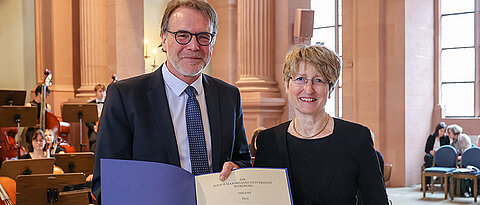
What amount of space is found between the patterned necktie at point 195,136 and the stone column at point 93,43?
9595 millimetres

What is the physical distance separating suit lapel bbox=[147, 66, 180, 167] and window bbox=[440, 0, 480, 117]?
46.2 feet

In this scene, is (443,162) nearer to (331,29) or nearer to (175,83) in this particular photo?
(331,29)

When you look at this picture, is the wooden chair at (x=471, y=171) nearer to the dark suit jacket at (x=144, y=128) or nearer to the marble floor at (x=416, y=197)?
the marble floor at (x=416, y=197)

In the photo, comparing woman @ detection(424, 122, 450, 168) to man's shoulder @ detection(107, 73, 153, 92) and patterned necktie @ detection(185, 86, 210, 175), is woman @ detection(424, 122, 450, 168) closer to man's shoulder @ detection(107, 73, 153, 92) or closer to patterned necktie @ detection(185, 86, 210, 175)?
patterned necktie @ detection(185, 86, 210, 175)

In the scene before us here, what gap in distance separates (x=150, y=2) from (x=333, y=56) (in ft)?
49.3

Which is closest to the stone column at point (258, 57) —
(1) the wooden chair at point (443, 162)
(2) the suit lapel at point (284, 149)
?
(1) the wooden chair at point (443, 162)

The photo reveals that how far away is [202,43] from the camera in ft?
6.88

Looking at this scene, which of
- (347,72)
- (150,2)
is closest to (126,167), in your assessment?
(347,72)

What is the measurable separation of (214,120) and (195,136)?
0.11 m

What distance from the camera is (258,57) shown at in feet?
31.0

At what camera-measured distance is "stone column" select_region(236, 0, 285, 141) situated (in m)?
9.29

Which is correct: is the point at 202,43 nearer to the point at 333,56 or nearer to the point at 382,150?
the point at 333,56

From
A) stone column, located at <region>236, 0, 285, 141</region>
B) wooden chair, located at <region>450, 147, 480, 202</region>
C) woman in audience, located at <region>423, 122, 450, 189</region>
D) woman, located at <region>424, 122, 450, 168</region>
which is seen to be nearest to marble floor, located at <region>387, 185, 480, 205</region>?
wooden chair, located at <region>450, 147, 480, 202</region>

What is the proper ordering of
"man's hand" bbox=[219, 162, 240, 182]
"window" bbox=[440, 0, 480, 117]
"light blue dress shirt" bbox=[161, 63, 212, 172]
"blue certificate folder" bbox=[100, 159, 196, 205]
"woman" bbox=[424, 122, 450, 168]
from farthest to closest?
1. "window" bbox=[440, 0, 480, 117]
2. "woman" bbox=[424, 122, 450, 168]
3. "light blue dress shirt" bbox=[161, 63, 212, 172]
4. "man's hand" bbox=[219, 162, 240, 182]
5. "blue certificate folder" bbox=[100, 159, 196, 205]
